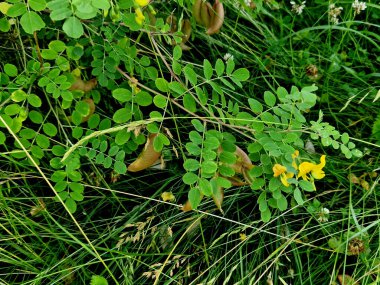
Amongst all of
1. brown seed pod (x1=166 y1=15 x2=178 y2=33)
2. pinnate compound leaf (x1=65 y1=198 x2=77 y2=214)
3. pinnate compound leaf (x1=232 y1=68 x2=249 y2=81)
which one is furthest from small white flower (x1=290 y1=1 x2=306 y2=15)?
pinnate compound leaf (x1=65 y1=198 x2=77 y2=214)

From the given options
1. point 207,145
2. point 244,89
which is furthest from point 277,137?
point 244,89

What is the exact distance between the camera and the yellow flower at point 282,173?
1.48 metres

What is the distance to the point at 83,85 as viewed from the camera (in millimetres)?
1642

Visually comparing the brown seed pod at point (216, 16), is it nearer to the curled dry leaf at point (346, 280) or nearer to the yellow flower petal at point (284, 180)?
the yellow flower petal at point (284, 180)

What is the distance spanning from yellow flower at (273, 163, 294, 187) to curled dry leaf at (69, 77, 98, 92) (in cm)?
56

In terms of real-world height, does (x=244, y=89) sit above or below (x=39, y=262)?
above

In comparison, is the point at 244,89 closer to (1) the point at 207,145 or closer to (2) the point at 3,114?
(1) the point at 207,145

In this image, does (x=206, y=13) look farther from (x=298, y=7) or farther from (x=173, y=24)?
(x=298, y=7)

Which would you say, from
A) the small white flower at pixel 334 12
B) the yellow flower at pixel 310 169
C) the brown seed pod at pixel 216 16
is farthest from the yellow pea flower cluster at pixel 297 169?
the small white flower at pixel 334 12

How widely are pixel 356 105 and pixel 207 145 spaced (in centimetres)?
81

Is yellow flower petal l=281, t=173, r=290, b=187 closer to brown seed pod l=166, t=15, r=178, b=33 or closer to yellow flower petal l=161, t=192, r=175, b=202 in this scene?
yellow flower petal l=161, t=192, r=175, b=202

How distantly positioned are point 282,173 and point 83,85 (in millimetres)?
600

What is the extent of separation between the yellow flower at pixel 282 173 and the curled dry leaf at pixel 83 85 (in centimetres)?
56

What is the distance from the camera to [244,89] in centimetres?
206
